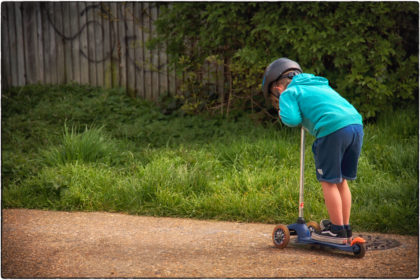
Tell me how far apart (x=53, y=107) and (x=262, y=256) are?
5.63m

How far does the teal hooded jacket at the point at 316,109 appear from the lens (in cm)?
357

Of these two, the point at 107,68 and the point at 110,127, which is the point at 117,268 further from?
the point at 107,68

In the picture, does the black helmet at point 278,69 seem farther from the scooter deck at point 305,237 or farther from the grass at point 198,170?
the grass at point 198,170

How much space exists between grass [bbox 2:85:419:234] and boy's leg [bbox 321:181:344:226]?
32.1 inches

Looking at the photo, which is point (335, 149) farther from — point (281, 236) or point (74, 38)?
point (74, 38)

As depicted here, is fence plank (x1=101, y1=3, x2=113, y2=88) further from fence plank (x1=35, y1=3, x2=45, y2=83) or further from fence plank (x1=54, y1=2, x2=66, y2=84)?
fence plank (x1=35, y1=3, x2=45, y2=83)

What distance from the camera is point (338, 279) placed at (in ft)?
10.3

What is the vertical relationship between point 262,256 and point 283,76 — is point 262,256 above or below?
below

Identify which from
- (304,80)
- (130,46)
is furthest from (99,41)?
(304,80)

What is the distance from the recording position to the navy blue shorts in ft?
11.7

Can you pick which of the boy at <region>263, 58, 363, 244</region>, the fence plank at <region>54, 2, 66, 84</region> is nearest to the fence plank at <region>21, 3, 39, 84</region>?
the fence plank at <region>54, 2, 66, 84</region>

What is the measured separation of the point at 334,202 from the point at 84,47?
697cm

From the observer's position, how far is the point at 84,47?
30.6 feet

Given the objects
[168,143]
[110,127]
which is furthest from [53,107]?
[168,143]
